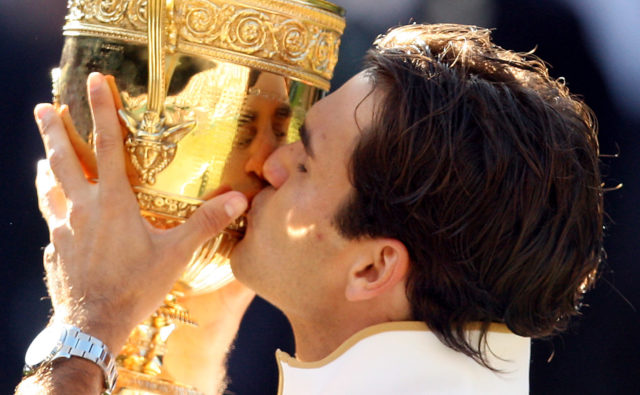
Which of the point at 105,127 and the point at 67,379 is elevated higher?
the point at 105,127

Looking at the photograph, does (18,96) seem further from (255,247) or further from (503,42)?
(255,247)

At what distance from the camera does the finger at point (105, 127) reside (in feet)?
6.40

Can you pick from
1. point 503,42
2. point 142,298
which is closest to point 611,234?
point 503,42

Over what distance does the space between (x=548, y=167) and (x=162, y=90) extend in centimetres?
73

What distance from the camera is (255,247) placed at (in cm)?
208

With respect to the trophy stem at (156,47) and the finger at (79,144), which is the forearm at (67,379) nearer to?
the finger at (79,144)

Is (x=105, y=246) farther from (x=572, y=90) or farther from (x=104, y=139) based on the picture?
(x=572, y=90)

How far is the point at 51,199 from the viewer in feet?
7.03

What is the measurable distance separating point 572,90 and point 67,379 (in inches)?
99.1

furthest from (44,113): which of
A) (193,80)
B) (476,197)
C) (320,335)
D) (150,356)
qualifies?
(476,197)

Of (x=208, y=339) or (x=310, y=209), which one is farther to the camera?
(x=208, y=339)

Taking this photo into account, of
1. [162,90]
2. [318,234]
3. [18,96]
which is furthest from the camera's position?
[18,96]

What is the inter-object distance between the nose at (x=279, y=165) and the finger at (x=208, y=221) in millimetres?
82

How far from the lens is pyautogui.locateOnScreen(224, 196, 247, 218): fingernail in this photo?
1983 mm
